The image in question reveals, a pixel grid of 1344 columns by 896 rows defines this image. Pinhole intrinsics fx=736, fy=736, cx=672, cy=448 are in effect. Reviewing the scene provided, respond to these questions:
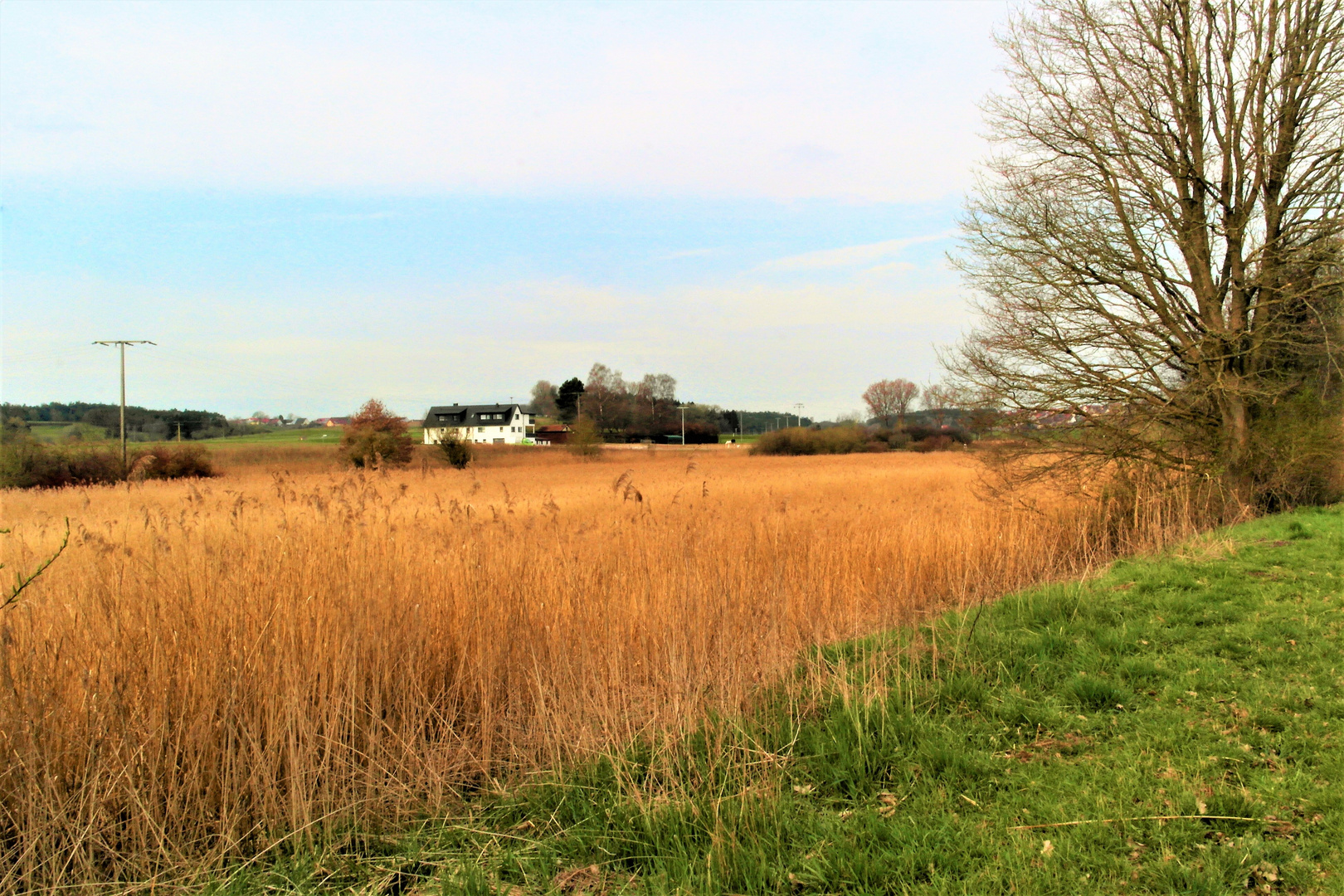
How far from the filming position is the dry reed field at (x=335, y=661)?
365 cm

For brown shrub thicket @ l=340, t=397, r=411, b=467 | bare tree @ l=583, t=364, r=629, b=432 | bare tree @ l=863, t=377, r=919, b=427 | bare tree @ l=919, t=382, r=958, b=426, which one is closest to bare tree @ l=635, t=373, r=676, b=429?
bare tree @ l=583, t=364, r=629, b=432

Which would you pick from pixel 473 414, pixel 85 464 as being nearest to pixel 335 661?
pixel 85 464

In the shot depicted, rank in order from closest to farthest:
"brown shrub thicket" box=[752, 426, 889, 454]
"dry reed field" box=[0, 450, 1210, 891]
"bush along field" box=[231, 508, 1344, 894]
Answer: "bush along field" box=[231, 508, 1344, 894], "dry reed field" box=[0, 450, 1210, 891], "brown shrub thicket" box=[752, 426, 889, 454]

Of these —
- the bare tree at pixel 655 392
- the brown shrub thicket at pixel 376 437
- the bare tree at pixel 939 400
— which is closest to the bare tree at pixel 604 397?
the bare tree at pixel 655 392

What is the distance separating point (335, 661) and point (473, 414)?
96.5 meters

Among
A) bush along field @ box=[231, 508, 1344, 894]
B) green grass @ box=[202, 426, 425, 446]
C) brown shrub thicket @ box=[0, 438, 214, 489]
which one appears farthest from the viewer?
green grass @ box=[202, 426, 425, 446]

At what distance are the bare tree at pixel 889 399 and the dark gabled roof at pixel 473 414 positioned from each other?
45441 mm

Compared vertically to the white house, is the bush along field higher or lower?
lower

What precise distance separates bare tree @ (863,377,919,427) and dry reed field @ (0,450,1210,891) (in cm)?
6889

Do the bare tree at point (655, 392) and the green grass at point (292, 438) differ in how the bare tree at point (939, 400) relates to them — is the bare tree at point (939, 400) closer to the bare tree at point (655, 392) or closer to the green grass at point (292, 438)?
the green grass at point (292, 438)

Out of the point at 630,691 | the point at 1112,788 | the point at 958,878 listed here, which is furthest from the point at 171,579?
the point at 1112,788

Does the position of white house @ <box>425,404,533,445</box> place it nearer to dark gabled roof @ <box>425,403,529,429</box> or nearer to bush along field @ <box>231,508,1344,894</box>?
dark gabled roof @ <box>425,403,529,429</box>

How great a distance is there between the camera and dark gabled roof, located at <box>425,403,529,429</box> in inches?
3693

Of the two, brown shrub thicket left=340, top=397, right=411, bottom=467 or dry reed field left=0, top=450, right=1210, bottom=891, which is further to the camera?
brown shrub thicket left=340, top=397, right=411, bottom=467
